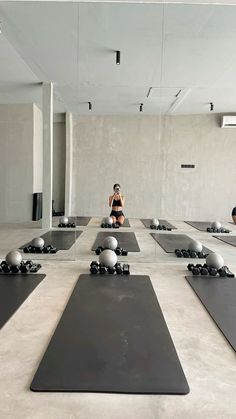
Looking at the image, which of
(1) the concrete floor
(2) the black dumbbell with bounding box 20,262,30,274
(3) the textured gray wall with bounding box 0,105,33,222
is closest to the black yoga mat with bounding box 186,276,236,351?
(1) the concrete floor

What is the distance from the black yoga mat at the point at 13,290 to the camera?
2.21 metres

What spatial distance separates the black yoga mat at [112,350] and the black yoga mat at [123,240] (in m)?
1.86

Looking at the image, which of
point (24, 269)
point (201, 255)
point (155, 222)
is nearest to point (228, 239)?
point (155, 222)

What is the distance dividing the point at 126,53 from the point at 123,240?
2760 mm

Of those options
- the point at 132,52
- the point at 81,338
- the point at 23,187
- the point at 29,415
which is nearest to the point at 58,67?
the point at 132,52

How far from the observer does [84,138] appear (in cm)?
474

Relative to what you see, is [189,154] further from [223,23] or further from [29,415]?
[29,415]

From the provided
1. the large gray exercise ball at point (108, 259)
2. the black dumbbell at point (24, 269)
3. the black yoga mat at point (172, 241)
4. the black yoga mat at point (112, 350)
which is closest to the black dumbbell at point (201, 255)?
the black yoga mat at point (172, 241)

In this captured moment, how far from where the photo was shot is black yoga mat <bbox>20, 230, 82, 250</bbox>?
448 centimetres

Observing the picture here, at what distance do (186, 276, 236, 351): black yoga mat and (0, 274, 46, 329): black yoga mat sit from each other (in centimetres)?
139

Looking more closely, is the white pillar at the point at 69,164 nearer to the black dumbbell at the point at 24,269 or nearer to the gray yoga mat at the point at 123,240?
the gray yoga mat at the point at 123,240

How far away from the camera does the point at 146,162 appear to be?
481 centimetres

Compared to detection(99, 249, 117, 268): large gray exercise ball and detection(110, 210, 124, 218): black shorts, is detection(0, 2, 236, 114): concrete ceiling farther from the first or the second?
detection(99, 249, 117, 268): large gray exercise ball

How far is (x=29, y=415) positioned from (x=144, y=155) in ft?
13.2
